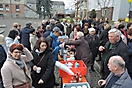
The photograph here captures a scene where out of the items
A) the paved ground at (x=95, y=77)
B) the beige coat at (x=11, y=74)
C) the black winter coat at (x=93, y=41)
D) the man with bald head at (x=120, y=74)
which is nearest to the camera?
the man with bald head at (x=120, y=74)

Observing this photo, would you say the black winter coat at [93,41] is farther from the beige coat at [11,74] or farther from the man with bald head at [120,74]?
the beige coat at [11,74]

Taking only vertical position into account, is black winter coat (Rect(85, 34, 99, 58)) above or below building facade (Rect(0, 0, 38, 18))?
below

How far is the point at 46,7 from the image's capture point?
51.6 metres

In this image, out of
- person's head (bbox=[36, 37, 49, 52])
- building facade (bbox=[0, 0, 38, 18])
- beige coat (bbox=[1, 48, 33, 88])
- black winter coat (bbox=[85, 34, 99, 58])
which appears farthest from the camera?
building facade (bbox=[0, 0, 38, 18])

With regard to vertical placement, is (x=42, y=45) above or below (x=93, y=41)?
above

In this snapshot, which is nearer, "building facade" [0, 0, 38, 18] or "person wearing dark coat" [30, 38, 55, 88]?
"person wearing dark coat" [30, 38, 55, 88]

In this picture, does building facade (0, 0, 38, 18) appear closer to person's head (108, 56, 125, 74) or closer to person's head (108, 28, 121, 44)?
person's head (108, 28, 121, 44)

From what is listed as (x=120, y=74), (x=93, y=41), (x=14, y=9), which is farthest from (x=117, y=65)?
(x=14, y=9)

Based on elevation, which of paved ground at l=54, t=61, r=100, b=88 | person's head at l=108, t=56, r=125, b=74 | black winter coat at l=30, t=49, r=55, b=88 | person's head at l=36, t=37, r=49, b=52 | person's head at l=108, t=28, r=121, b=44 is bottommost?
paved ground at l=54, t=61, r=100, b=88

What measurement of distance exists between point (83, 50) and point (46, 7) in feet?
165

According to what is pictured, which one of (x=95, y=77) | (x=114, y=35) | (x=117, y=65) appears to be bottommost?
(x=95, y=77)

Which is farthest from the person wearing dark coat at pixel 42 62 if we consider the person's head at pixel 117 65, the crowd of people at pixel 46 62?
the person's head at pixel 117 65

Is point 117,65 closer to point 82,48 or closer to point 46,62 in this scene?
point 46,62

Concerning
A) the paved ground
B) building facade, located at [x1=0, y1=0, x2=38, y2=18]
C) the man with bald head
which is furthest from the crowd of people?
building facade, located at [x1=0, y1=0, x2=38, y2=18]
